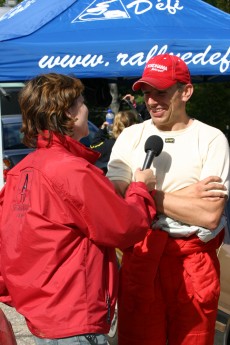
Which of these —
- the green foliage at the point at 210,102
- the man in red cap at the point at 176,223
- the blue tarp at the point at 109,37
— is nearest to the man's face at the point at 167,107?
the man in red cap at the point at 176,223

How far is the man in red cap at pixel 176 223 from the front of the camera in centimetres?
284

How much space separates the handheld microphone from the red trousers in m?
0.41

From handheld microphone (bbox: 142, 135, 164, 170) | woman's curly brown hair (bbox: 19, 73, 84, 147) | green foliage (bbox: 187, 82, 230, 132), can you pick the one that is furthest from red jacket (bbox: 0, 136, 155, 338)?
green foliage (bbox: 187, 82, 230, 132)

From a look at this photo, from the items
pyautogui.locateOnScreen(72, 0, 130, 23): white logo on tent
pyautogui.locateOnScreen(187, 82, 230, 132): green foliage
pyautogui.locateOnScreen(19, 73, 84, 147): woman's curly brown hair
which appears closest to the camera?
pyautogui.locateOnScreen(19, 73, 84, 147): woman's curly brown hair

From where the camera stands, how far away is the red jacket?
2281 mm

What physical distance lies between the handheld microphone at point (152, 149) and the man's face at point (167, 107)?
198 millimetres

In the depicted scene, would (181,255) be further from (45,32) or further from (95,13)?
(95,13)

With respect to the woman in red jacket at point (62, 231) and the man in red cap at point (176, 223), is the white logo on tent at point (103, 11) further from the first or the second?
the woman in red jacket at point (62, 231)

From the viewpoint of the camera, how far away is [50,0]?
6707 mm

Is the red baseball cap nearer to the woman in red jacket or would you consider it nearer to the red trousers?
the woman in red jacket

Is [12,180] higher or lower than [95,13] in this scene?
higher

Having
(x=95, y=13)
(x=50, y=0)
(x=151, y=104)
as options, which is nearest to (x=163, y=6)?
(x=95, y=13)

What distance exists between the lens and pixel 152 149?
107 inches

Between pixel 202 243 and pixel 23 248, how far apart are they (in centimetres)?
97
